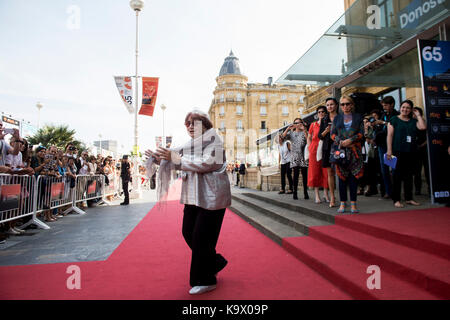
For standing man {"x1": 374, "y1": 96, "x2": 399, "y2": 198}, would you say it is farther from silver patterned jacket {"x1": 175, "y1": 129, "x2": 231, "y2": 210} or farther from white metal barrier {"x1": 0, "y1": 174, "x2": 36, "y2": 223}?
white metal barrier {"x1": 0, "y1": 174, "x2": 36, "y2": 223}

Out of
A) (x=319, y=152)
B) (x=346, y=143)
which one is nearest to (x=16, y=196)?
(x=319, y=152)

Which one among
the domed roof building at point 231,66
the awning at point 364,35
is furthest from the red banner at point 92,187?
the domed roof building at point 231,66

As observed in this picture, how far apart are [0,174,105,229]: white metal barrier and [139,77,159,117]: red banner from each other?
16.6 ft

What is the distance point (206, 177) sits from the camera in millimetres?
2596

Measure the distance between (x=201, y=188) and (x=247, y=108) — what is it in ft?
173

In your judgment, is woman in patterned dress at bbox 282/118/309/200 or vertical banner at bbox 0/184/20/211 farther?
woman in patterned dress at bbox 282/118/309/200

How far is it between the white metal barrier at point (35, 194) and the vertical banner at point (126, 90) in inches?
204

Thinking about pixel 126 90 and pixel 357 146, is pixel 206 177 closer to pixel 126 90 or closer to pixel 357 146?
pixel 357 146

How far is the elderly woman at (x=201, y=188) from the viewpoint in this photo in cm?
251

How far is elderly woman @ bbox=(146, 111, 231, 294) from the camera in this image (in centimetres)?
251

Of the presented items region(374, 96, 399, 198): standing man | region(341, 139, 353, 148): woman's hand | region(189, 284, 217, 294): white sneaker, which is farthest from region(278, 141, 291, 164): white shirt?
region(189, 284, 217, 294): white sneaker

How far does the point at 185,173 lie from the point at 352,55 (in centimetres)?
626

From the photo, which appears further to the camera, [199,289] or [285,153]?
[285,153]

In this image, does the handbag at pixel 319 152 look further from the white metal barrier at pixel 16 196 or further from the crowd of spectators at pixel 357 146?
the white metal barrier at pixel 16 196
